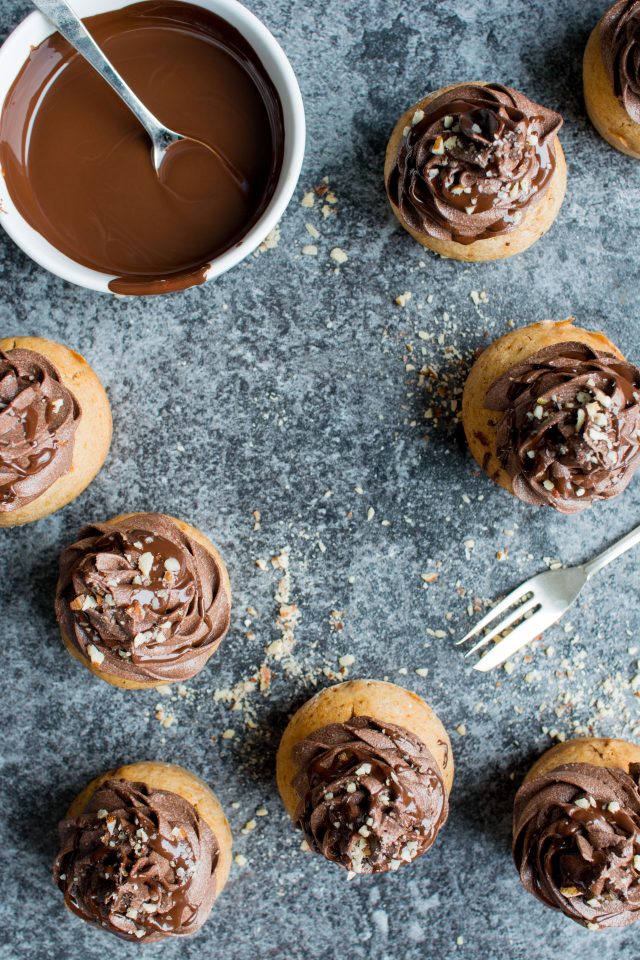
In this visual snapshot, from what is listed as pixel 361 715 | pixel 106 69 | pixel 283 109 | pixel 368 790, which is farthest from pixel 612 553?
pixel 106 69

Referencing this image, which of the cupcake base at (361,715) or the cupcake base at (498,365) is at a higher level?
the cupcake base at (498,365)

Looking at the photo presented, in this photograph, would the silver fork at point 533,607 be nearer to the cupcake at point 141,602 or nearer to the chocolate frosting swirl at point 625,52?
the cupcake at point 141,602

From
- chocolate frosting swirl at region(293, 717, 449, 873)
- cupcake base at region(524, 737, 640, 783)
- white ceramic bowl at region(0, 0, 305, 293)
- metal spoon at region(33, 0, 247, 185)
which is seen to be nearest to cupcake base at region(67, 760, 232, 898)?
chocolate frosting swirl at region(293, 717, 449, 873)

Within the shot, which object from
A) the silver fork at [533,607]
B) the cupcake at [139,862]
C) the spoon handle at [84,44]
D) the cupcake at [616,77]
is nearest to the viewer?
the spoon handle at [84,44]

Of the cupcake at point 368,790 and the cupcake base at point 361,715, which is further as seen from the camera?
the cupcake base at point 361,715

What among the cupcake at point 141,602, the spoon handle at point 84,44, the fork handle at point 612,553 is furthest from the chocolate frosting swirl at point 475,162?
the cupcake at point 141,602

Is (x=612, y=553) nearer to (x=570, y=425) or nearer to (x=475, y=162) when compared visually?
(x=570, y=425)

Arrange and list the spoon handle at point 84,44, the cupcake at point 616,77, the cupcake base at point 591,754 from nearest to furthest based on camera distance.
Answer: the spoon handle at point 84,44, the cupcake at point 616,77, the cupcake base at point 591,754
